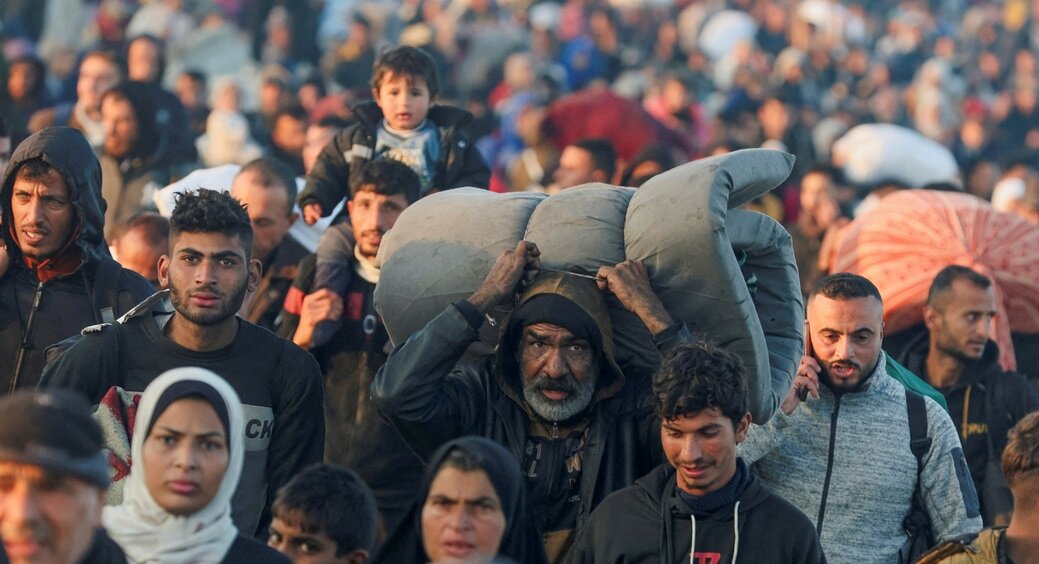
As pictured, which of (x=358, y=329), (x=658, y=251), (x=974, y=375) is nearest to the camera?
(x=658, y=251)

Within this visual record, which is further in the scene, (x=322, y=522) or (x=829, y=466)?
(x=829, y=466)

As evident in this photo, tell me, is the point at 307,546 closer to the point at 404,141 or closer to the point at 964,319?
the point at 404,141

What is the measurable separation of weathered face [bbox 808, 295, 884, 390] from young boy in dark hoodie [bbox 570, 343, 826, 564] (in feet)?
3.91

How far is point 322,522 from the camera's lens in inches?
232

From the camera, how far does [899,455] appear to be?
7.38 m

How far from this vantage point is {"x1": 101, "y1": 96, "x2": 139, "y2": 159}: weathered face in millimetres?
11062

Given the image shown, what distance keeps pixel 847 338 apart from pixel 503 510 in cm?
220

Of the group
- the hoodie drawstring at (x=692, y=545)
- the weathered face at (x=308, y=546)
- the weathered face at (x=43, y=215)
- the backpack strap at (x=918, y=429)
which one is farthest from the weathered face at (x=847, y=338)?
the weathered face at (x=43, y=215)

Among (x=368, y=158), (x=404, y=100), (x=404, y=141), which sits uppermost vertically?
(x=404, y=100)

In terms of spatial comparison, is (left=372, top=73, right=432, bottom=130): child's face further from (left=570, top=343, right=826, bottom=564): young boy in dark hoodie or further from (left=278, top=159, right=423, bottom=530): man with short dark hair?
(left=570, top=343, right=826, bottom=564): young boy in dark hoodie

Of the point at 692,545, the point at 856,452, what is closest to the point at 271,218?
the point at 856,452

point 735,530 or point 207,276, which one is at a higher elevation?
point 207,276

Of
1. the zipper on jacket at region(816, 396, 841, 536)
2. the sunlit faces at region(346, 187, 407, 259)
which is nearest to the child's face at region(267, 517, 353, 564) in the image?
the zipper on jacket at region(816, 396, 841, 536)

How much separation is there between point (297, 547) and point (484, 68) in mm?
14703
